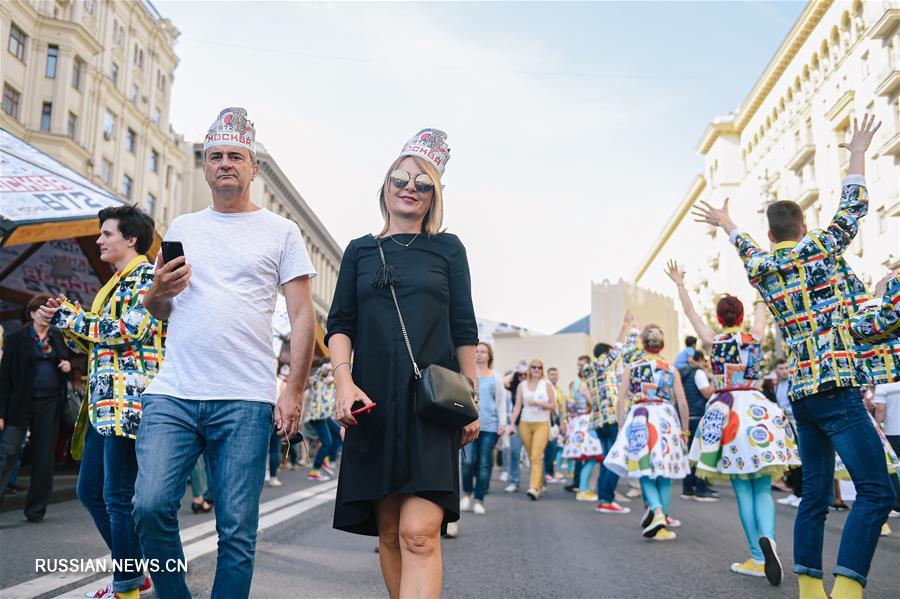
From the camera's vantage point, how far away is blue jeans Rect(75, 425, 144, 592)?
3904 millimetres

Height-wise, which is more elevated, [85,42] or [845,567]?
[85,42]

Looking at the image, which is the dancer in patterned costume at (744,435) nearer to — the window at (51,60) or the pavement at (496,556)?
the pavement at (496,556)

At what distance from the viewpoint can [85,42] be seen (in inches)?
1510

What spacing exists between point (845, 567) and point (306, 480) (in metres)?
10.7

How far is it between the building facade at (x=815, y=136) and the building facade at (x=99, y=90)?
1099 inches

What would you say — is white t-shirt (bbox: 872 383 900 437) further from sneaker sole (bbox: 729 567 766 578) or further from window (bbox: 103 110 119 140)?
window (bbox: 103 110 119 140)

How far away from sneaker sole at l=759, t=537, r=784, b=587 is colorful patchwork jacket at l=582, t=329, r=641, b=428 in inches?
232

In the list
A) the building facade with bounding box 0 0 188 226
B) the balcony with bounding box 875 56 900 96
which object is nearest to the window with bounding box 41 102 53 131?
the building facade with bounding box 0 0 188 226

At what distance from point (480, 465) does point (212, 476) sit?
6.77 meters

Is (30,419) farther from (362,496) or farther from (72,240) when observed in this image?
(362,496)

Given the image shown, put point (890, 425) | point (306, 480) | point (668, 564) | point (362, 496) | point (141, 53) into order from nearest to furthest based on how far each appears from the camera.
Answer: point (362, 496)
point (668, 564)
point (890, 425)
point (306, 480)
point (141, 53)

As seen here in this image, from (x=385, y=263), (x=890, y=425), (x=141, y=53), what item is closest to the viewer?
(x=385, y=263)

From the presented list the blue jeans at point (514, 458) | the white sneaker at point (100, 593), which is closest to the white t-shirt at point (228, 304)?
the white sneaker at point (100, 593)

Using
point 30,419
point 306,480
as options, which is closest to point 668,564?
point 30,419
